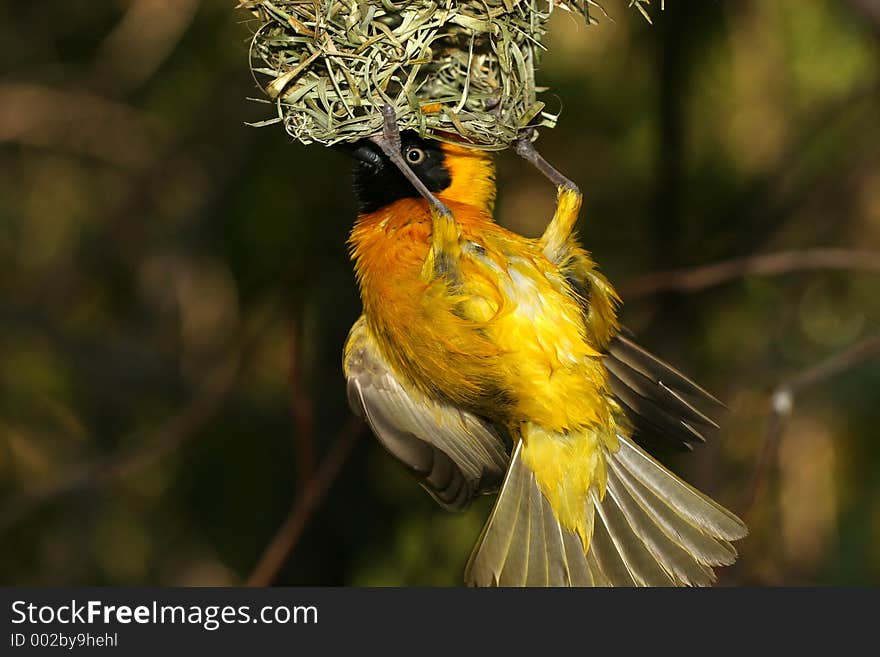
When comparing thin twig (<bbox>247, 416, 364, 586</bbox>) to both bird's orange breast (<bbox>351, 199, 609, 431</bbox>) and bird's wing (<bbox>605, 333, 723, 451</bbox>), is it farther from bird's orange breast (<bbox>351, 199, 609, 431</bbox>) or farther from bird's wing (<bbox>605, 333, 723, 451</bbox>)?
bird's wing (<bbox>605, 333, 723, 451</bbox>)

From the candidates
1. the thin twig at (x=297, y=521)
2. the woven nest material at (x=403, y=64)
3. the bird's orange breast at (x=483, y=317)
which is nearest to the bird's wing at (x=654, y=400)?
the bird's orange breast at (x=483, y=317)

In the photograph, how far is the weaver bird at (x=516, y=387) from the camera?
2383 millimetres

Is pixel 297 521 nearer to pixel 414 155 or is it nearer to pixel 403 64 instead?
pixel 414 155

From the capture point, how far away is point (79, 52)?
4.61 metres

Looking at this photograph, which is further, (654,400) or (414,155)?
(654,400)

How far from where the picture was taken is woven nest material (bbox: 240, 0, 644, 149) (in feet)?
6.77

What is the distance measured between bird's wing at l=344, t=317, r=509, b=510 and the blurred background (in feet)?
4.09

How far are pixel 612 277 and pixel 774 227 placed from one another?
0.71 metres

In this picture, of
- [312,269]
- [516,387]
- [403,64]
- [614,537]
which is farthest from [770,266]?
[312,269]

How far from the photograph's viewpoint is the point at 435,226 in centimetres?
230

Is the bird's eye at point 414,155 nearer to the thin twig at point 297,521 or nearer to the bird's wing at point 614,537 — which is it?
the bird's wing at point 614,537

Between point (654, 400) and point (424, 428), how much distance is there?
593mm

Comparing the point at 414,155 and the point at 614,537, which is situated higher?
the point at 414,155

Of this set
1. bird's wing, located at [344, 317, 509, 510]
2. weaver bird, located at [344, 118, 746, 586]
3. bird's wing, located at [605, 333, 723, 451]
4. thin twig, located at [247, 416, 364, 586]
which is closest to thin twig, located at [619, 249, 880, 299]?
bird's wing, located at [605, 333, 723, 451]
